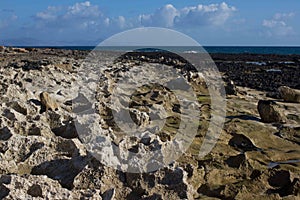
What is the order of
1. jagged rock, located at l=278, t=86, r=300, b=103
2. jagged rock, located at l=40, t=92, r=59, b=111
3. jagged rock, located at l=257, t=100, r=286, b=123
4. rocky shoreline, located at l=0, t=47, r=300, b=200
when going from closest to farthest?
rocky shoreline, located at l=0, t=47, r=300, b=200 → jagged rock, located at l=40, t=92, r=59, b=111 → jagged rock, located at l=257, t=100, r=286, b=123 → jagged rock, located at l=278, t=86, r=300, b=103

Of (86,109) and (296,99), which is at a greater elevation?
(86,109)

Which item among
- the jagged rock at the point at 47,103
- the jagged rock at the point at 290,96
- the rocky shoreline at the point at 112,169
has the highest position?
the jagged rock at the point at 47,103

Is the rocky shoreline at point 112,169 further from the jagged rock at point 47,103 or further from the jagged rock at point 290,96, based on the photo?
the jagged rock at point 290,96

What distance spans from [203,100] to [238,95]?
3.62 metres

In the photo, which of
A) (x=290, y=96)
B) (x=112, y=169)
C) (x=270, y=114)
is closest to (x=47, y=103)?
(x=112, y=169)

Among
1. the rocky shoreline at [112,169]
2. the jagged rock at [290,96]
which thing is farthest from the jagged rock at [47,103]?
the jagged rock at [290,96]

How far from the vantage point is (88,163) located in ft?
14.8

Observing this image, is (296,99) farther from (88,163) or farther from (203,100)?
(88,163)

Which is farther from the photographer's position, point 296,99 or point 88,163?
point 296,99

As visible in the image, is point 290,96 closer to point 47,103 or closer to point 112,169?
point 47,103

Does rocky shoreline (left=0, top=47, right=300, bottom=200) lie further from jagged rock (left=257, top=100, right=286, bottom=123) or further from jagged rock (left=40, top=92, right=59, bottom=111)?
jagged rock (left=257, top=100, right=286, bottom=123)

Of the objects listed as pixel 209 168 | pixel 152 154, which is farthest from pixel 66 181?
pixel 209 168

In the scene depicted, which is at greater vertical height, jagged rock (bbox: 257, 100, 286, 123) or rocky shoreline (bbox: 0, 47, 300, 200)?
rocky shoreline (bbox: 0, 47, 300, 200)

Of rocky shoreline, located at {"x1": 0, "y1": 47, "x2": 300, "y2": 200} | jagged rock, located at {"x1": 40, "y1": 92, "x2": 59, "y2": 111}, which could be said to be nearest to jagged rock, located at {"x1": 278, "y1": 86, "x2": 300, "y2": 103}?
rocky shoreline, located at {"x1": 0, "y1": 47, "x2": 300, "y2": 200}
